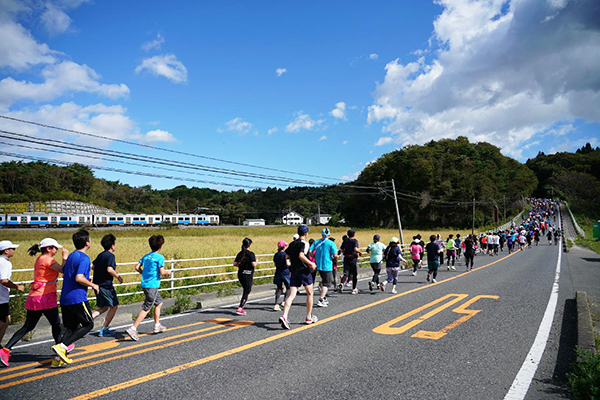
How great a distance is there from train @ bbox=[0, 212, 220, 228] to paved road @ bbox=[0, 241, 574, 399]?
70188 millimetres

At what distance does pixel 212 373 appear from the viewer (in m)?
4.55

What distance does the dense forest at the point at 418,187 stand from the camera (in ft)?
246

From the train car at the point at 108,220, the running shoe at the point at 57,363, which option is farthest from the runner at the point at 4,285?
the train car at the point at 108,220

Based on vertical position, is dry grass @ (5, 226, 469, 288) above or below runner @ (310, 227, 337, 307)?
below

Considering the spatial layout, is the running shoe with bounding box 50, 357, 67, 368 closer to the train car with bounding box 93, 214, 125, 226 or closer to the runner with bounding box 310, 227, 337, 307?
the runner with bounding box 310, 227, 337, 307

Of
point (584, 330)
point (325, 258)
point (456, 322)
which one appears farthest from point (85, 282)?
point (584, 330)

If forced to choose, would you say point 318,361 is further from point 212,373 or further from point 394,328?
point 394,328

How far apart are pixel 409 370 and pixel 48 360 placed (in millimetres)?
4927

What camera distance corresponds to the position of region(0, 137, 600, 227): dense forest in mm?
75125

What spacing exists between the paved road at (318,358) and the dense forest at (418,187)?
5694 cm

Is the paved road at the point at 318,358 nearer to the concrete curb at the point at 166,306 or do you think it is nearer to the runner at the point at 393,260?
the concrete curb at the point at 166,306

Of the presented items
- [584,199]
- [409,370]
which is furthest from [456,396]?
[584,199]

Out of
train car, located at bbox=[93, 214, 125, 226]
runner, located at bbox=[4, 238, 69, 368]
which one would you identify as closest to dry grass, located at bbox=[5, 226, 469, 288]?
runner, located at bbox=[4, 238, 69, 368]

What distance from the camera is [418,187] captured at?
263 feet
